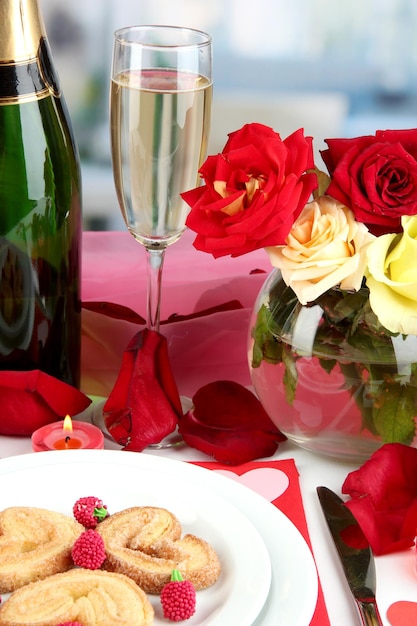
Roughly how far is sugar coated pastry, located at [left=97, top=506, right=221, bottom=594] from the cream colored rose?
0.68ft

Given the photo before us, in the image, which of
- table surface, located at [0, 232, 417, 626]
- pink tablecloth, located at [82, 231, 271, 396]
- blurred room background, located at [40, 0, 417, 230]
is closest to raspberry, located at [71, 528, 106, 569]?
table surface, located at [0, 232, 417, 626]

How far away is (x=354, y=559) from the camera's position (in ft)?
2.24

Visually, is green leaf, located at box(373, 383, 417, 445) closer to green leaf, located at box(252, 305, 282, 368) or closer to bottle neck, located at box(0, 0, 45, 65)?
green leaf, located at box(252, 305, 282, 368)

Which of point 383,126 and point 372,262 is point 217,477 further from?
point 383,126

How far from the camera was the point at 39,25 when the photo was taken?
0.87 meters

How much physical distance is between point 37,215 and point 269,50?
296cm

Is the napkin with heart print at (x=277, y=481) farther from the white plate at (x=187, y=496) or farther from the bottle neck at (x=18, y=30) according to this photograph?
→ the bottle neck at (x=18, y=30)

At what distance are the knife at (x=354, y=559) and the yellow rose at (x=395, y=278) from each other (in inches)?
6.0

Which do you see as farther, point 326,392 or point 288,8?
point 288,8

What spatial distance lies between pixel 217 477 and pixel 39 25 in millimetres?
Answer: 457

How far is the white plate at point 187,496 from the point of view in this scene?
611 mm

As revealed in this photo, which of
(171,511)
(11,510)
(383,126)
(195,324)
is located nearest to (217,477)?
(171,511)

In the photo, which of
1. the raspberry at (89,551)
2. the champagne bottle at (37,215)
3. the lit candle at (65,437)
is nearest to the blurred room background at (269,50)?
the champagne bottle at (37,215)

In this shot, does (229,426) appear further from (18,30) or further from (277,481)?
(18,30)
